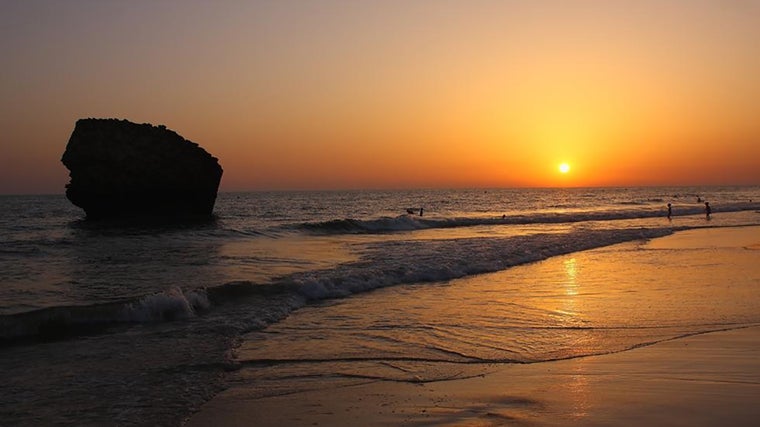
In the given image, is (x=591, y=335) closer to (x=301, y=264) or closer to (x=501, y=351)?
(x=501, y=351)

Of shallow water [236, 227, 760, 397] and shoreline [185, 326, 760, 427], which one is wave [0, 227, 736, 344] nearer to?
shallow water [236, 227, 760, 397]

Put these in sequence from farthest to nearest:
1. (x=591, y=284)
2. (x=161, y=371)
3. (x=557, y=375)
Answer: (x=591, y=284)
(x=161, y=371)
(x=557, y=375)

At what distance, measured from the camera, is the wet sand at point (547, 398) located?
565 cm

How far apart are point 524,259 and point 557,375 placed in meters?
14.3

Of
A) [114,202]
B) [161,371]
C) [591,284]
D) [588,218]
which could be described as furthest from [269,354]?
[588,218]

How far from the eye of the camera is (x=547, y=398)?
6.24m

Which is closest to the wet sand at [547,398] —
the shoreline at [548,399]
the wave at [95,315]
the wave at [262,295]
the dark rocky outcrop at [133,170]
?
the shoreline at [548,399]

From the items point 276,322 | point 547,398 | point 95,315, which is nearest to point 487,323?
point 276,322

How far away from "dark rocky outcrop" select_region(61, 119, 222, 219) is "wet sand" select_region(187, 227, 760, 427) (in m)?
40.2

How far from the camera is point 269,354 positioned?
336 inches

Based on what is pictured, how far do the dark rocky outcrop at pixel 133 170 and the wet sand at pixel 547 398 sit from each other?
40246 millimetres

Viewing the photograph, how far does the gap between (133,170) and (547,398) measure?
42327 mm

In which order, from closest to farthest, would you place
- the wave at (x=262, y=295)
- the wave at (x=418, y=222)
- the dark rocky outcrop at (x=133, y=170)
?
the wave at (x=262, y=295) → the wave at (x=418, y=222) → the dark rocky outcrop at (x=133, y=170)

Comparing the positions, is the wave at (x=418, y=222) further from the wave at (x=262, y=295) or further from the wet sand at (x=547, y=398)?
the wet sand at (x=547, y=398)
